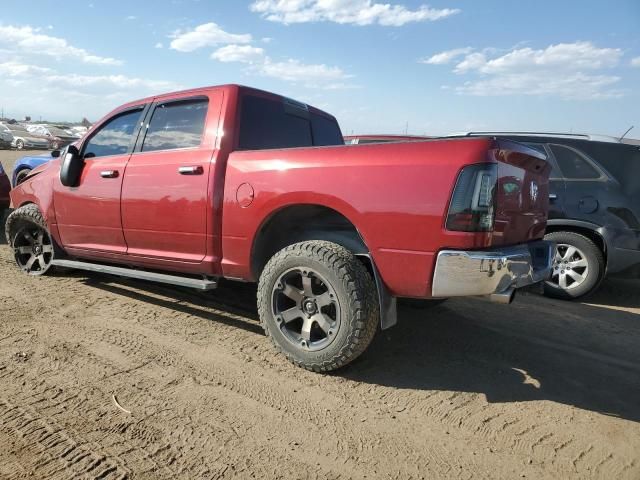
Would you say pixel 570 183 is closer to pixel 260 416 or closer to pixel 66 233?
pixel 260 416

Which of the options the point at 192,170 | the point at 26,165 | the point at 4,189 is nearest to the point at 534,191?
the point at 192,170

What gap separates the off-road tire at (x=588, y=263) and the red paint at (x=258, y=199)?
222 cm

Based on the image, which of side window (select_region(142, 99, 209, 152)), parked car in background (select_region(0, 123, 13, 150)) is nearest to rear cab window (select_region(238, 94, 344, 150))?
side window (select_region(142, 99, 209, 152))

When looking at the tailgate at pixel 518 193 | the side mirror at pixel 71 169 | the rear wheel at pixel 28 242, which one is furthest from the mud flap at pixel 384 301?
the rear wheel at pixel 28 242

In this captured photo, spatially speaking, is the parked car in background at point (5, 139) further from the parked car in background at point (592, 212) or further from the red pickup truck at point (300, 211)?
the parked car in background at point (592, 212)

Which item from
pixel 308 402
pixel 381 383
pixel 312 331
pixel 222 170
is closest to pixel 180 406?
pixel 308 402

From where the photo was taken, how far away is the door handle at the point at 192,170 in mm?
3559

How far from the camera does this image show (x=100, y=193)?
4.30 metres

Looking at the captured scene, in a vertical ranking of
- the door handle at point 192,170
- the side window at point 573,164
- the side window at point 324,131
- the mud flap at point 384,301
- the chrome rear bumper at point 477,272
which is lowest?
the mud flap at point 384,301

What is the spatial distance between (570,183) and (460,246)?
3573 mm

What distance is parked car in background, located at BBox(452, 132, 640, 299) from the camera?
5059 millimetres

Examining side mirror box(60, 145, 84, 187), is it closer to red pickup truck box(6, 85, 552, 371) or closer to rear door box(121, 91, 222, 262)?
red pickup truck box(6, 85, 552, 371)

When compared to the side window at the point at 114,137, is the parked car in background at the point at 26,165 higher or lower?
lower

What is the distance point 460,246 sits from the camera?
2.63m
